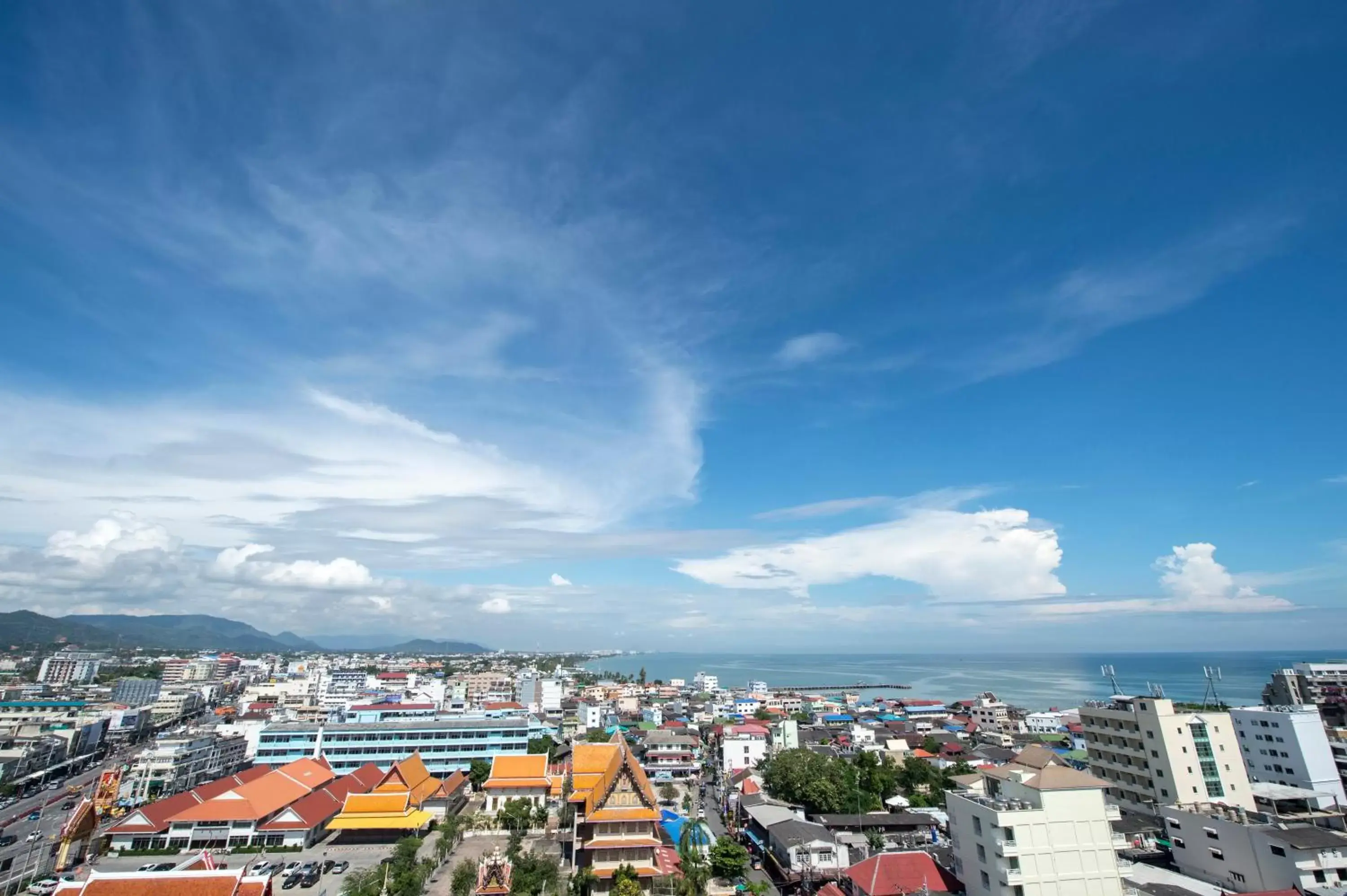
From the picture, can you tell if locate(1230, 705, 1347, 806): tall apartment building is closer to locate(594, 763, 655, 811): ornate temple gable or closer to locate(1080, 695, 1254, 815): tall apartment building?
locate(1080, 695, 1254, 815): tall apartment building

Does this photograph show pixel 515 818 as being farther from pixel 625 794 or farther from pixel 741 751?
pixel 741 751

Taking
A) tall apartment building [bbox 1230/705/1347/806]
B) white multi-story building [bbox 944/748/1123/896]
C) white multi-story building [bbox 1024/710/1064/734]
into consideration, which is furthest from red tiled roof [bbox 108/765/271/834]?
white multi-story building [bbox 1024/710/1064/734]

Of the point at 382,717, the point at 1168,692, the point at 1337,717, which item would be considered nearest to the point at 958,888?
the point at 382,717

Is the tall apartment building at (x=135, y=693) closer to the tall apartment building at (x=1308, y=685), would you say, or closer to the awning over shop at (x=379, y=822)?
the awning over shop at (x=379, y=822)

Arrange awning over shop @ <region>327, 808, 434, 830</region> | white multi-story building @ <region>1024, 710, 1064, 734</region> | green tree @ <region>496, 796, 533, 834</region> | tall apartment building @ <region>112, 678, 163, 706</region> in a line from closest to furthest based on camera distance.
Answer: awning over shop @ <region>327, 808, 434, 830</region>
green tree @ <region>496, 796, 533, 834</region>
white multi-story building @ <region>1024, 710, 1064, 734</region>
tall apartment building @ <region>112, 678, 163, 706</region>

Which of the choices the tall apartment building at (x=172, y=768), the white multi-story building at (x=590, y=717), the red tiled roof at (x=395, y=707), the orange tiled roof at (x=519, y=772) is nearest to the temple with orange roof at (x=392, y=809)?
the orange tiled roof at (x=519, y=772)

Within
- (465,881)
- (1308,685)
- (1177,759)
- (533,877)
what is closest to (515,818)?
(465,881)
